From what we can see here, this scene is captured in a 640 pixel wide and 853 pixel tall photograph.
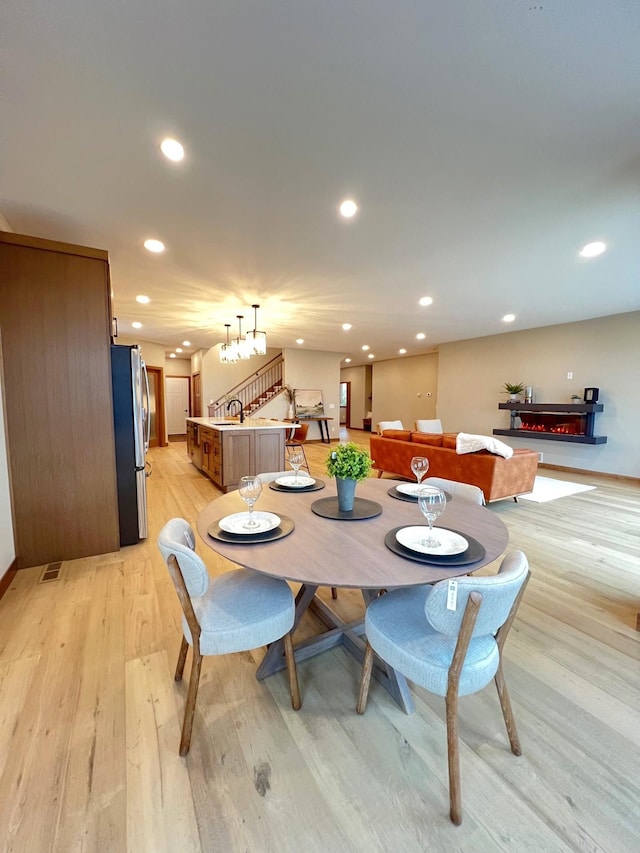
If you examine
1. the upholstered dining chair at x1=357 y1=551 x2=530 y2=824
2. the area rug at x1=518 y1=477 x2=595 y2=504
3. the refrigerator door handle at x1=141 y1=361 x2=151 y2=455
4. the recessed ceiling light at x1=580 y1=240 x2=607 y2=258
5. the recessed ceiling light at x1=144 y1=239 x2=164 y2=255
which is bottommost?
the area rug at x1=518 y1=477 x2=595 y2=504

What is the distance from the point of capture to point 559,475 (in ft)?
20.5

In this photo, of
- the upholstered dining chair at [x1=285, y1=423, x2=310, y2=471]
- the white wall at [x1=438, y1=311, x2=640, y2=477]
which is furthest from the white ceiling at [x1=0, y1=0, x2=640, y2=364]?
the upholstered dining chair at [x1=285, y1=423, x2=310, y2=471]

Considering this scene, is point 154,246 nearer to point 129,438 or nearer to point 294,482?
point 129,438

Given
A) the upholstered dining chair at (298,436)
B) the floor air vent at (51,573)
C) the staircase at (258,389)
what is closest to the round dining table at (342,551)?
the floor air vent at (51,573)

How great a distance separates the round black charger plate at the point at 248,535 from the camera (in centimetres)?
138

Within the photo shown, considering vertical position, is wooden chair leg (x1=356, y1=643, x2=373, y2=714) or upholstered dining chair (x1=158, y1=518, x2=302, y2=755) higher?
upholstered dining chair (x1=158, y1=518, x2=302, y2=755)

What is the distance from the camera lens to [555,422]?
6820 mm

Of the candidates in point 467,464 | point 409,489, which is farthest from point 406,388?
point 409,489

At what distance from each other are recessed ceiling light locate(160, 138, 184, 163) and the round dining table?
6.60 ft

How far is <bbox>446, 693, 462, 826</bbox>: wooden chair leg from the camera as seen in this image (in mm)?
1080

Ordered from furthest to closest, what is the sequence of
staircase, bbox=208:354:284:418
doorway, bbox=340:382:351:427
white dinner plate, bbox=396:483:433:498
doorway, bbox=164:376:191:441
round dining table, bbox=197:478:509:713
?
doorway, bbox=340:382:351:427 → doorway, bbox=164:376:191:441 → staircase, bbox=208:354:284:418 → white dinner plate, bbox=396:483:433:498 → round dining table, bbox=197:478:509:713

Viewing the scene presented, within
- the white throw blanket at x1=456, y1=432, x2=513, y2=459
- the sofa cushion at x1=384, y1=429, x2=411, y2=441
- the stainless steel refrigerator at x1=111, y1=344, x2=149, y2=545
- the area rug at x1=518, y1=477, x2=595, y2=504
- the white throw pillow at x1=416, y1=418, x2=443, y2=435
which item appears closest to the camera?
the stainless steel refrigerator at x1=111, y1=344, x2=149, y2=545

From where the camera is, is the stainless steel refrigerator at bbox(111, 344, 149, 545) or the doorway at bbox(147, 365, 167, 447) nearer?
the stainless steel refrigerator at bbox(111, 344, 149, 545)

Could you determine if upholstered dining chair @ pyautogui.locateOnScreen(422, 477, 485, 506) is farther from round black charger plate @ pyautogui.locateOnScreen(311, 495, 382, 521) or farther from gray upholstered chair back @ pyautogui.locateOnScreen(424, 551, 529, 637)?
gray upholstered chair back @ pyautogui.locateOnScreen(424, 551, 529, 637)
